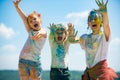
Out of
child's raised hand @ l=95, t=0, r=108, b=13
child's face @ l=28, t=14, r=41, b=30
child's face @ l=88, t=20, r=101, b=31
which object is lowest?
child's face @ l=88, t=20, r=101, b=31

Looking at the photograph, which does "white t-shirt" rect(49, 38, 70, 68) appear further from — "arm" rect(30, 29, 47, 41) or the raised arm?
the raised arm

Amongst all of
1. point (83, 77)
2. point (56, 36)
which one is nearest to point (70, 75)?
point (83, 77)

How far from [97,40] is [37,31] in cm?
43

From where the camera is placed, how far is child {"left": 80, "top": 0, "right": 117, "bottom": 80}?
8.64 ft

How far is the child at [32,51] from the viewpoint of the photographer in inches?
107

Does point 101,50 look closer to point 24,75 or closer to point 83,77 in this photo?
point 83,77

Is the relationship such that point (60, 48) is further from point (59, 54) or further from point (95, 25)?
point (95, 25)

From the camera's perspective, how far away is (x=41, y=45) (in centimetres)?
276

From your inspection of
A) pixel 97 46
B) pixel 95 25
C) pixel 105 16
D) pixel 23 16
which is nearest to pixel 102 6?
pixel 105 16

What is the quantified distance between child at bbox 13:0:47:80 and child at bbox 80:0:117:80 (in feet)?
1.02

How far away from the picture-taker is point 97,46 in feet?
8.86

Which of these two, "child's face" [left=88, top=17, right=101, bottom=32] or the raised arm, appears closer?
the raised arm

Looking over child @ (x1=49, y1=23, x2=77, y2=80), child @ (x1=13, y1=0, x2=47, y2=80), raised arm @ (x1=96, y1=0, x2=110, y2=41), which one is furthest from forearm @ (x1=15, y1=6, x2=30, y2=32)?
raised arm @ (x1=96, y1=0, x2=110, y2=41)

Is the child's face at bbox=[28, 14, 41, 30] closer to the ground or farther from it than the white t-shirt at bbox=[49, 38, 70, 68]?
farther from it
